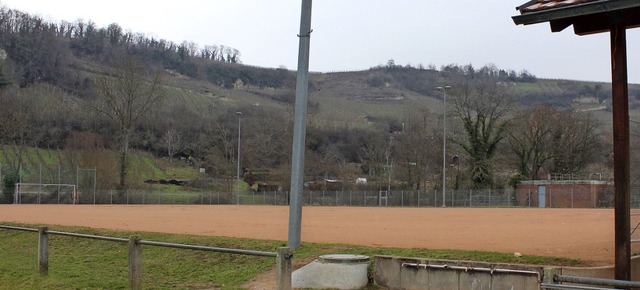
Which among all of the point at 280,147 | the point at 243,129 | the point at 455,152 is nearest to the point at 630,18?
the point at 455,152

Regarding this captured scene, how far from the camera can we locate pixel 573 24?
347 inches

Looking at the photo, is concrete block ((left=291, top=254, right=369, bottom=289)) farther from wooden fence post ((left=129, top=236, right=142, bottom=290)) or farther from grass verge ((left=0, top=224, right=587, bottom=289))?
wooden fence post ((left=129, top=236, right=142, bottom=290))

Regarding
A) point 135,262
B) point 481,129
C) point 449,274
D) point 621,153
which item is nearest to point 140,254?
point 135,262

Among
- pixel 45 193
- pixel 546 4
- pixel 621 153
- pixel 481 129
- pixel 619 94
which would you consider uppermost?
pixel 481 129

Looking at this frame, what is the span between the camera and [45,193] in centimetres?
6334

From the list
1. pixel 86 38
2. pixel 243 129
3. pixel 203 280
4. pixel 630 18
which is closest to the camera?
pixel 630 18

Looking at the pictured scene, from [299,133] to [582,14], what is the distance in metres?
6.46

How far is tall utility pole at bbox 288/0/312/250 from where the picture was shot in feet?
42.4

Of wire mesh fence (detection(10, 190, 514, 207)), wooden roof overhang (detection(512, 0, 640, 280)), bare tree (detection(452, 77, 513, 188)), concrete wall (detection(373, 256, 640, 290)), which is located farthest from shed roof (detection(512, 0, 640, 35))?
bare tree (detection(452, 77, 513, 188))

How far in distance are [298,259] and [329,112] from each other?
156 meters

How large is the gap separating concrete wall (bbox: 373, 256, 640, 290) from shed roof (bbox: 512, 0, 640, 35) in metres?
3.14

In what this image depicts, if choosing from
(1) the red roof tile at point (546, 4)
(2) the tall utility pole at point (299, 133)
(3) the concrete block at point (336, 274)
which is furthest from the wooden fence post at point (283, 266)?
(2) the tall utility pole at point (299, 133)

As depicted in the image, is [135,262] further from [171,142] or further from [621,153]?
[171,142]

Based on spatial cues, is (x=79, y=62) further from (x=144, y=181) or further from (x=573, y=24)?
(x=573, y=24)
